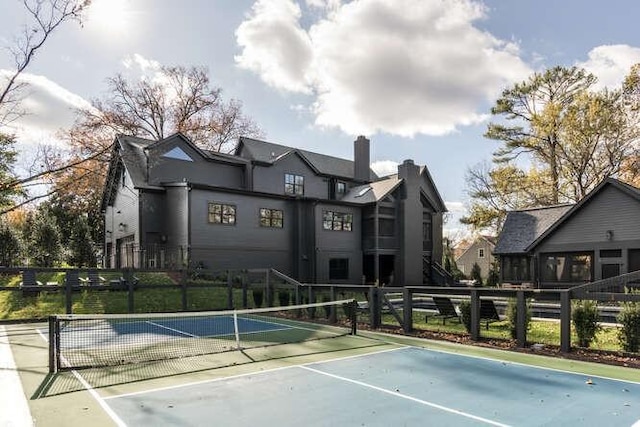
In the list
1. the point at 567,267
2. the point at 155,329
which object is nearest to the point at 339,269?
the point at 567,267

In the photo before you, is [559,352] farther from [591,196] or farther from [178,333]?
[591,196]

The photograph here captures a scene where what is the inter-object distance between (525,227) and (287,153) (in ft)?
56.9

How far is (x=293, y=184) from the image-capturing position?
34.2m

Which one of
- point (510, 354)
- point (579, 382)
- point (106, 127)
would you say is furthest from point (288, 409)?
point (106, 127)

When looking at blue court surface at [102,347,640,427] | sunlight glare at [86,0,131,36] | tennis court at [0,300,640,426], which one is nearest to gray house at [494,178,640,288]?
tennis court at [0,300,640,426]

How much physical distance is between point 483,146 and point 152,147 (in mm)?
30664

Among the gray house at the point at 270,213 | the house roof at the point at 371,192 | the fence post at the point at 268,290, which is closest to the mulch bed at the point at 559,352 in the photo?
the fence post at the point at 268,290

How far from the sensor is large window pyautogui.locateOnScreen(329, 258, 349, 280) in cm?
3180

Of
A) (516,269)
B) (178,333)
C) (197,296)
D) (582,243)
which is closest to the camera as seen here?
(178,333)

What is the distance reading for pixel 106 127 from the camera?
124 ft

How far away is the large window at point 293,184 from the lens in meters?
33.7

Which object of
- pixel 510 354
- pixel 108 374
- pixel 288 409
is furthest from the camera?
pixel 510 354

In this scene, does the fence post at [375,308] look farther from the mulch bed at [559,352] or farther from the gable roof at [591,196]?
the gable roof at [591,196]

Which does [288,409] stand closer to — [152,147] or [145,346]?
[145,346]
